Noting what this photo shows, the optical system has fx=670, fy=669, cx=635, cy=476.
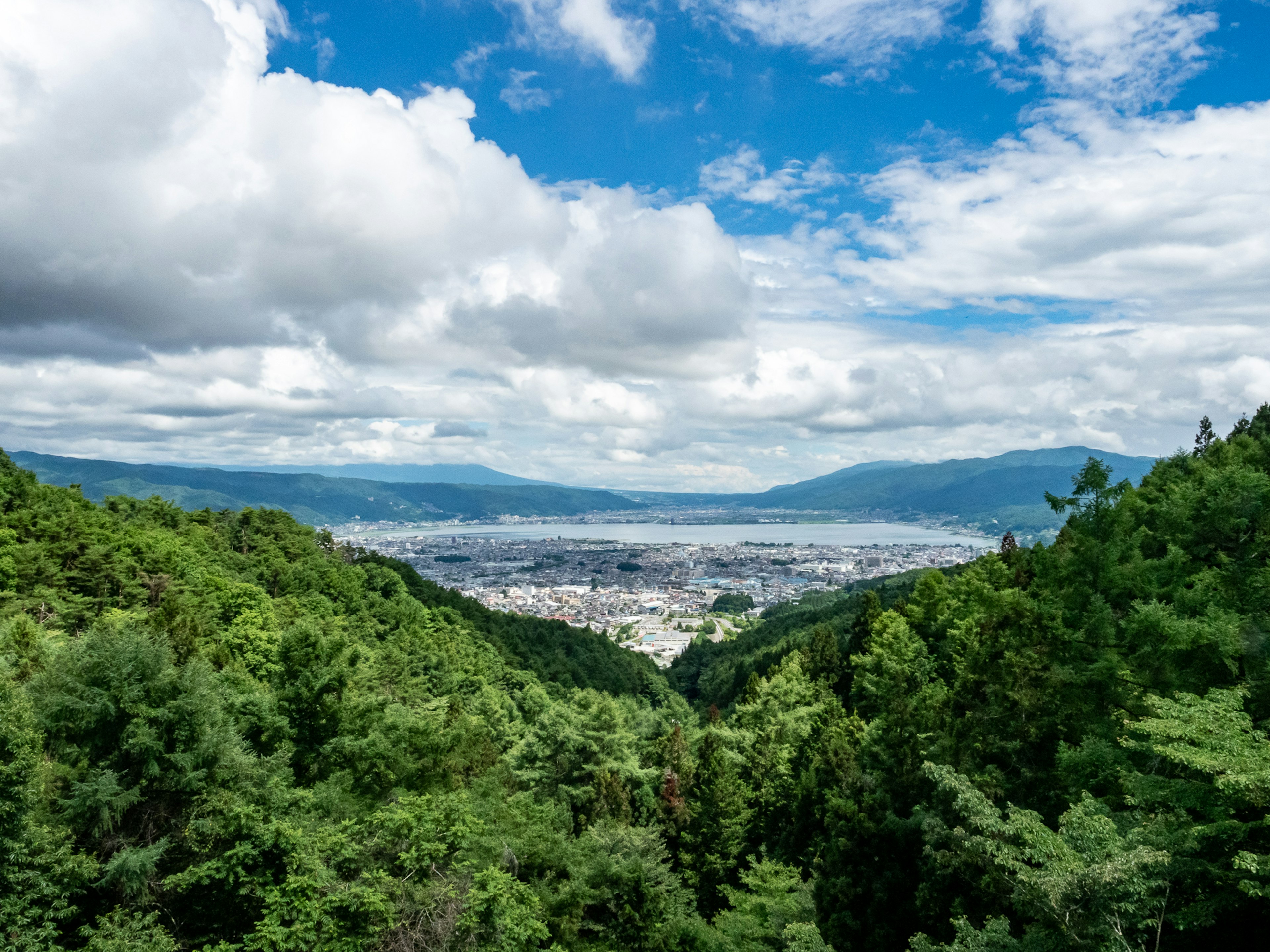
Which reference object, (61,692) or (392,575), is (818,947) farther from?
(392,575)

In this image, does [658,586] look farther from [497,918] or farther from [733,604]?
[497,918]

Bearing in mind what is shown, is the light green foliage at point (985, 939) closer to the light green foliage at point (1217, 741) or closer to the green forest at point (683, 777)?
the green forest at point (683, 777)

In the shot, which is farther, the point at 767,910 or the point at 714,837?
the point at 714,837

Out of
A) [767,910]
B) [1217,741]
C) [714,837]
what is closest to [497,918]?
[767,910]

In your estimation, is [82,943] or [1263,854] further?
[82,943]

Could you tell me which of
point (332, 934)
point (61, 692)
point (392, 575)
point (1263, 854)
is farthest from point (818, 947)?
point (392, 575)
